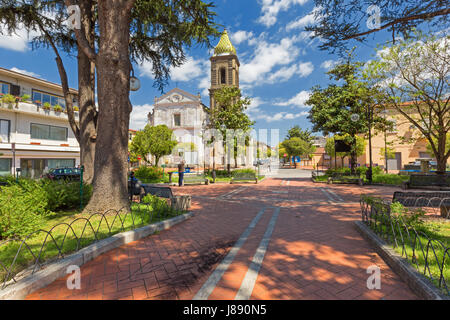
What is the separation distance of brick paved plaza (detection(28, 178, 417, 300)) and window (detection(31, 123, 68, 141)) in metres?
24.8

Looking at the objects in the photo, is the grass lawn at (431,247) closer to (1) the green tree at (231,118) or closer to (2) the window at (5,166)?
(1) the green tree at (231,118)

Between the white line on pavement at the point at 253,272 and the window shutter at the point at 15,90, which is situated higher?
the window shutter at the point at 15,90

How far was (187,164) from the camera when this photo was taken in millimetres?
41500

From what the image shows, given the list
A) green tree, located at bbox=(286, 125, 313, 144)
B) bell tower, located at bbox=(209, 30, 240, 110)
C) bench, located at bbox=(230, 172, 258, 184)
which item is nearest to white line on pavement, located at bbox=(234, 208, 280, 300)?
bench, located at bbox=(230, 172, 258, 184)

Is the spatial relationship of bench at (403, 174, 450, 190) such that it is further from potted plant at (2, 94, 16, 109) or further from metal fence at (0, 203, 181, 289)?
potted plant at (2, 94, 16, 109)

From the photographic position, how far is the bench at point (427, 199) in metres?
5.62

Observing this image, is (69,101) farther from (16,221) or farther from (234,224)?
(234,224)

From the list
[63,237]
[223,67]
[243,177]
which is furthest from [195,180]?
[223,67]

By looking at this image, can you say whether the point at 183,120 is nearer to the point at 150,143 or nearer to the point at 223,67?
the point at 223,67

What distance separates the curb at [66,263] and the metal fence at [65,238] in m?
0.14

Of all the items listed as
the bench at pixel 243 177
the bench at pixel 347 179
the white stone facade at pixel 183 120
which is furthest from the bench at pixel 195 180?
the white stone facade at pixel 183 120

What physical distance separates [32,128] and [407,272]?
2909 cm

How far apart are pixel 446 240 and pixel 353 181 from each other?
12.2 m
